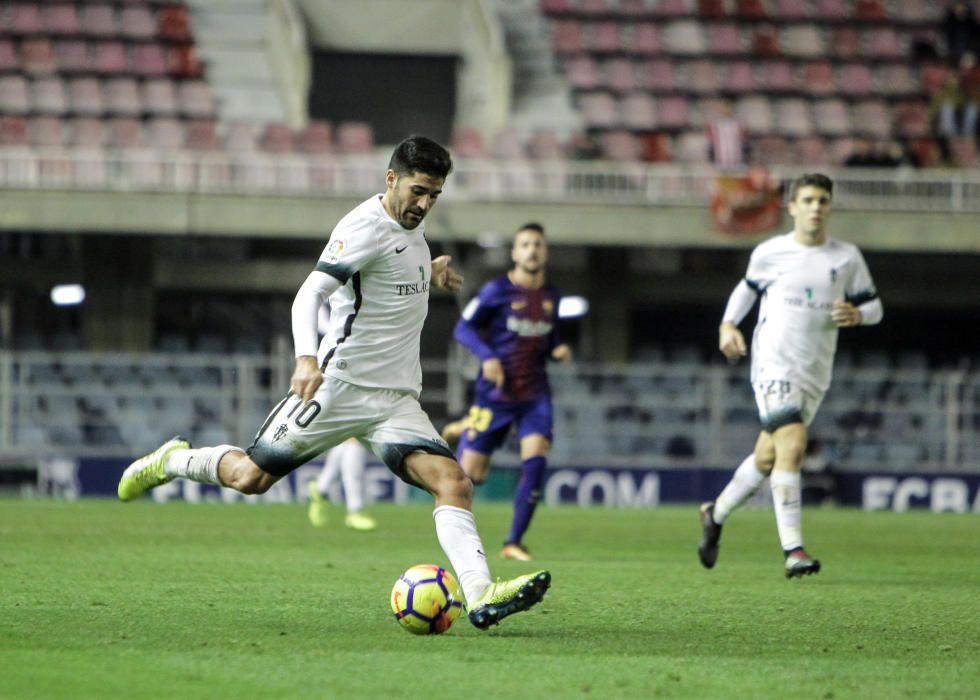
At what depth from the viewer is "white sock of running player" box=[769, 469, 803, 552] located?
380 inches

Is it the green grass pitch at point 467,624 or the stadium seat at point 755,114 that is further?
the stadium seat at point 755,114

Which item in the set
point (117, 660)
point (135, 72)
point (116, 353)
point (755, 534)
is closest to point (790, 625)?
point (117, 660)

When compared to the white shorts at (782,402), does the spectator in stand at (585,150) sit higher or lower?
higher

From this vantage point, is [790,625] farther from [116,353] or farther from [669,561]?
[116,353]

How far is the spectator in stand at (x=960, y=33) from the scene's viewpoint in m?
27.1

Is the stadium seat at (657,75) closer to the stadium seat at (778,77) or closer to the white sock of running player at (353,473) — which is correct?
the stadium seat at (778,77)

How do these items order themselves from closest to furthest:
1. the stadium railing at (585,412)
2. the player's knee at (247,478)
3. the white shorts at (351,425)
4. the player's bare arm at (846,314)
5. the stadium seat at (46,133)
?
the white shorts at (351,425) < the player's knee at (247,478) < the player's bare arm at (846,314) < the stadium railing at (585,412) < the stadium seat at (46,133)

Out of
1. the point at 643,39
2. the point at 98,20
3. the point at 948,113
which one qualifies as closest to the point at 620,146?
the point at 643,39

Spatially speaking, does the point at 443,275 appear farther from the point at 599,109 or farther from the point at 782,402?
the point at 599,109

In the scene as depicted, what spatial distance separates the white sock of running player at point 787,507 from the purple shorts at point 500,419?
6.66ft

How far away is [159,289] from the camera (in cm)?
2544

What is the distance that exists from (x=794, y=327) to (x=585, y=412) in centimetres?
1100

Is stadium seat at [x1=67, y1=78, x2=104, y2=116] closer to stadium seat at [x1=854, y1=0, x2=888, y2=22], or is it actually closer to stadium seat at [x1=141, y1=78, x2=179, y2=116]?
stadium seat at [x1=141, y1=78, x2=179, y2=116]

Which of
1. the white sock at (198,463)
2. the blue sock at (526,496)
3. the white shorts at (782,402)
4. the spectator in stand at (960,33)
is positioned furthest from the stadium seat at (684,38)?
the white sock at (198,463)
